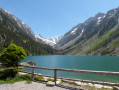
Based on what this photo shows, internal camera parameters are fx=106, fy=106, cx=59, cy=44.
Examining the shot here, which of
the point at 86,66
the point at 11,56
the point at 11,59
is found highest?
the point at 11,56

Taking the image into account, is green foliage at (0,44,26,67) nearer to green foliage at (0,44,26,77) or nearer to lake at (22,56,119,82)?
green foliage at (0,44,26,77)

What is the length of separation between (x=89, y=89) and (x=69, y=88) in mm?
1877

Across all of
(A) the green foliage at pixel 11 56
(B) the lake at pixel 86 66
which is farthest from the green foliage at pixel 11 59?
(B) the lake at pixel 86 66

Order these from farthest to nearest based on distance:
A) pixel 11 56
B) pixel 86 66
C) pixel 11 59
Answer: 1. pixel 86 66
2. pixel 11 59
3. pixel 11 56

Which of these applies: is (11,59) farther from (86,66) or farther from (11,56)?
(86,66)

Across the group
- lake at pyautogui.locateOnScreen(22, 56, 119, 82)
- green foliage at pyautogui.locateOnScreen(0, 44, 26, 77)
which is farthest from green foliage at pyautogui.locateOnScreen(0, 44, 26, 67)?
lake at pyautogui.locateOnScreen(22, 56, 119, 82)

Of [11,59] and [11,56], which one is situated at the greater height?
[11,56]

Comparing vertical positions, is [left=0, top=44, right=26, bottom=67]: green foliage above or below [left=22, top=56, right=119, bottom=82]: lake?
above

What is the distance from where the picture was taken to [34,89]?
9.97 m

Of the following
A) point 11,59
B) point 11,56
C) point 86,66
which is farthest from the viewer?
point 86,66

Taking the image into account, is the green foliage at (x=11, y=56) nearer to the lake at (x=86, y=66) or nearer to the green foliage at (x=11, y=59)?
the green foliage at (x=11, y=59)

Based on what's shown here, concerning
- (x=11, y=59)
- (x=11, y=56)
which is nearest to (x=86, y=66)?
(x=11, y=59)

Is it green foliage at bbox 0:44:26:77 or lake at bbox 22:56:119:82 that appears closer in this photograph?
green foliage at bbox 0:44:26:77

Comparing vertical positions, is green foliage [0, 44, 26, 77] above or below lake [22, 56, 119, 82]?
above
